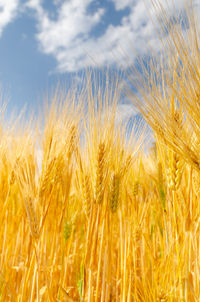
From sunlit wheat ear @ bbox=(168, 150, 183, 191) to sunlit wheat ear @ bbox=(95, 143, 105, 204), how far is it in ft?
1.02

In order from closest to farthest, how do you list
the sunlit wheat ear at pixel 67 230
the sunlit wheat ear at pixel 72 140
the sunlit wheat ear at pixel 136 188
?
the sunlit wheat ear at pixel 72 140 < the sunlit wheat ear at pixel 67 230 < the sunlit wheat ear at pixel 136 188

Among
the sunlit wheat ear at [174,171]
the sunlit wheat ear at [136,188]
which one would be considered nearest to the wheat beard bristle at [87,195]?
the sunlit wheat ear at [174,171]

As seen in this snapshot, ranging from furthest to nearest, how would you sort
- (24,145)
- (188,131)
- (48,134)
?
(24,145), (48,134), (188,131)

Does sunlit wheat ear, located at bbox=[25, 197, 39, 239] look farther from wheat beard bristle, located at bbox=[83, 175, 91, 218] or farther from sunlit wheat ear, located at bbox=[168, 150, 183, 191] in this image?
sunlit wheat ear, located at bbox=[168, 150, 183, 191]

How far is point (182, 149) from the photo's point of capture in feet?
2.95

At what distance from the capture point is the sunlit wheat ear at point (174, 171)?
1115 mm

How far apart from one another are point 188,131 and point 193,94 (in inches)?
10.6

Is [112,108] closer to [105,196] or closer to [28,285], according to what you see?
[105,196]

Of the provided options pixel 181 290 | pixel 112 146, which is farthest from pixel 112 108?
pixel 181 290

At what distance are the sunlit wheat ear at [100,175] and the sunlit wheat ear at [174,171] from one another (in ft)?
1.02

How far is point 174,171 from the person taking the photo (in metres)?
1.13

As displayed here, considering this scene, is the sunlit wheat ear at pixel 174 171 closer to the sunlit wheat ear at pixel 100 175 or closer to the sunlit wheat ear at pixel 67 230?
the sunlit wheat ear at pixel 100 175

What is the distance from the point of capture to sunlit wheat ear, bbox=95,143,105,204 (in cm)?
122

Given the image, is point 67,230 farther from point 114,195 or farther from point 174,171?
point 174,171
